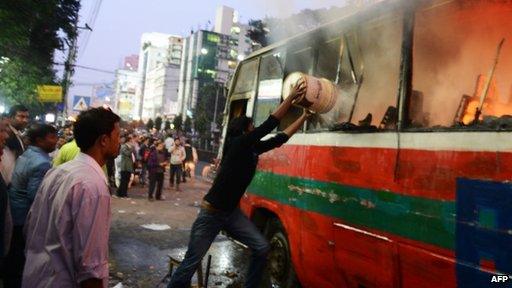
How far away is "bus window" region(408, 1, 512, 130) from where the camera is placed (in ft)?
10.7

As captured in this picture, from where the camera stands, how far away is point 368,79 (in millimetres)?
4285

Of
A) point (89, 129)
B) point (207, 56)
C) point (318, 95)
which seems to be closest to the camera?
point (89, 129)

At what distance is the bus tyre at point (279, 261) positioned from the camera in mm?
5273

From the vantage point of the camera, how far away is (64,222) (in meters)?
2.19

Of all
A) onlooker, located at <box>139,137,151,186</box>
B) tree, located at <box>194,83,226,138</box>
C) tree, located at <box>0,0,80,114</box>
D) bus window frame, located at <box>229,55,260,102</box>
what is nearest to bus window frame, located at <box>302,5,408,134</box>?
bus window frame, located at <box>229,55,260,102</box>

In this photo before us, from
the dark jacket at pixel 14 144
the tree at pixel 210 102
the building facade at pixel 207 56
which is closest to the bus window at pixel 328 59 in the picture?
the dark jacket at pixel 14 144

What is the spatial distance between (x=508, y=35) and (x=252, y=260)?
297cm

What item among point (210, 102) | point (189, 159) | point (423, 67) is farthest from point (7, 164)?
point (210, 102)

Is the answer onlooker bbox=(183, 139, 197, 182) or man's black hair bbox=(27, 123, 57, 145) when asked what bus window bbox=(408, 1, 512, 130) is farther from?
onlooker bbox=(183, 139, 197, 182)

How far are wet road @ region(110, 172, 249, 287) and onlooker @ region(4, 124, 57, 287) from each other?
59.6 inches

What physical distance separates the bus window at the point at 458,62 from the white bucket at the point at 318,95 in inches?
34.1

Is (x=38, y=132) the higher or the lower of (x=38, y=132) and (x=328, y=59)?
the lower

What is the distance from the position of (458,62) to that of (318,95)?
1.18 m

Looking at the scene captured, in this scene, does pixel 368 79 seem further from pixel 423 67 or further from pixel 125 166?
pixel 125 166
